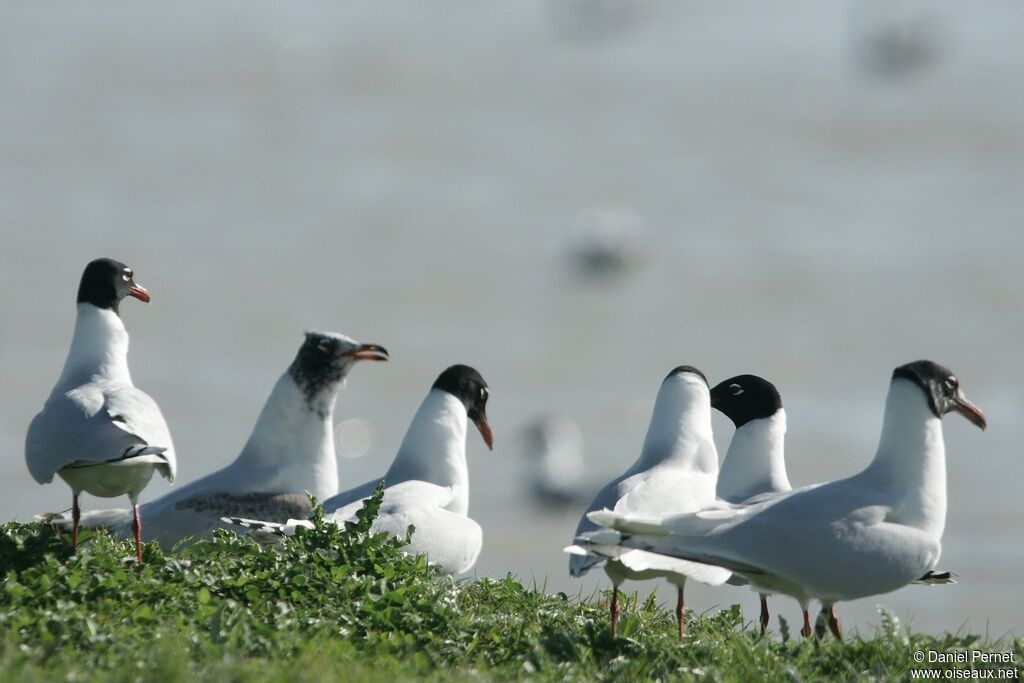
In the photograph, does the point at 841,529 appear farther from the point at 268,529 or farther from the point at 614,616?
the point at 268,529

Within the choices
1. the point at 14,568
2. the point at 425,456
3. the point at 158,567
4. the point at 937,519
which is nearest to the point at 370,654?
the point at 158,567

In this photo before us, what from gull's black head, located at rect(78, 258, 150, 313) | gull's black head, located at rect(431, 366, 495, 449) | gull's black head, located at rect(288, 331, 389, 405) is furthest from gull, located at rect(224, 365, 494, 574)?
gull's black head, located at rect(78, 258, 150, 313)

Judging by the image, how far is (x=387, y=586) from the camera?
7.59 m

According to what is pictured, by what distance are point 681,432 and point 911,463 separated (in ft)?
6.34

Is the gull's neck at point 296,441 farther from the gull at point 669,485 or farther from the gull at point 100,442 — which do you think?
the gull at point 669,485

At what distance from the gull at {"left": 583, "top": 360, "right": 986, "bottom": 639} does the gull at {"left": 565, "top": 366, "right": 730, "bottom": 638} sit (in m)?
0.14

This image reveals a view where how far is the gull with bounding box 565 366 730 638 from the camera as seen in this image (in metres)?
7.54

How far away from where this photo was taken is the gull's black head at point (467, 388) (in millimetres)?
11320

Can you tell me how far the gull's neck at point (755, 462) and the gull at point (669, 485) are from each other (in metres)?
0.27

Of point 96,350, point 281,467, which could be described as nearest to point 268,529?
point 96,350

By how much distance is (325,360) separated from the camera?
440 inches

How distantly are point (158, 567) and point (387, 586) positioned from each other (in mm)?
1110

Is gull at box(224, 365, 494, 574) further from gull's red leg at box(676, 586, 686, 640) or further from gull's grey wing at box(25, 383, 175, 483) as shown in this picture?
gull's red leg at box(676, 586, 686, 640)

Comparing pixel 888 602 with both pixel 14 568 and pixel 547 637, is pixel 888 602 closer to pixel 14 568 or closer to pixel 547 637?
pixel 547 637
